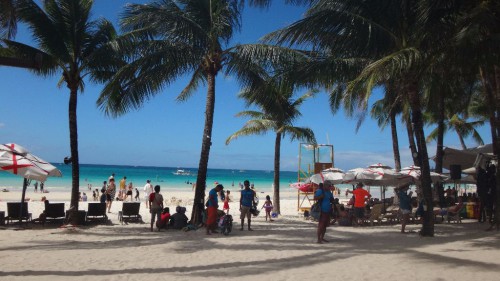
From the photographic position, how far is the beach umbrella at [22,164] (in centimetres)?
1019

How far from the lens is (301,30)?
9508 millimetres

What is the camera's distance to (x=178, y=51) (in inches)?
464

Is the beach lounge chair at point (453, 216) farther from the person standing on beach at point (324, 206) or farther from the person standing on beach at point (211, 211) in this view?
the person standing on beach at point (211, 211)

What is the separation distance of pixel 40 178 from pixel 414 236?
9326 millimetres

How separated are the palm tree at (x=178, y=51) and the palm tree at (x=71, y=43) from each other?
815 mm

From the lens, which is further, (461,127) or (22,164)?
(461,127)

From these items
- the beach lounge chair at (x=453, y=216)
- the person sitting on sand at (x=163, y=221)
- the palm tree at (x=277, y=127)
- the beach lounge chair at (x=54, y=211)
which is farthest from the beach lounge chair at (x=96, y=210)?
the beach lounge chair at (x=453, y=216)

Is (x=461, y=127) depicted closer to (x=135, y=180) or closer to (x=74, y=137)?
(x=74, y=137)

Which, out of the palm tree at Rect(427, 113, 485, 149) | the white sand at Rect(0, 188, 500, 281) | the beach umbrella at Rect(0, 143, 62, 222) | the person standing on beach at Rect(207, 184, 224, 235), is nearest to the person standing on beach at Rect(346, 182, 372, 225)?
the white sand at Rect(0, 188, 500, 281)

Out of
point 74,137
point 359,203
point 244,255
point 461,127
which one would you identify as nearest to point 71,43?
point 74,137

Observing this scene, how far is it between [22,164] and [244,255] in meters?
6.37

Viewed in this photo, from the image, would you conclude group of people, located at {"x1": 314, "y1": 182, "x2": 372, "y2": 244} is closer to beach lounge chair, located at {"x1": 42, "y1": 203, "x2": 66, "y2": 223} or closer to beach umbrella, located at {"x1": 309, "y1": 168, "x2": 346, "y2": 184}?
beach umbrella, located at {"x1": 309, "y1": 168, "x2": 346, "y2": 184}

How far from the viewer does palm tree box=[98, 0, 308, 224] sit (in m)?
11.5

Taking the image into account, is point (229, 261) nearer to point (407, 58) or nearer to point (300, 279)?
point (300, 279)
